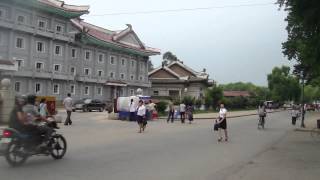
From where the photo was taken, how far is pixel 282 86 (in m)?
127

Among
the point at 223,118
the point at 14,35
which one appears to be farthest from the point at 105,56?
the point at 223,118

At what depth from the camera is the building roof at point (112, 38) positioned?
67.8m

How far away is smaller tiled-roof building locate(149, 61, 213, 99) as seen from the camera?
290 feet

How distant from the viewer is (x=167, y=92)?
3531 inches

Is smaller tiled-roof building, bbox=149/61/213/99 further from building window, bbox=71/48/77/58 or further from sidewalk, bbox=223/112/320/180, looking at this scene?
sidewalk, bbox=223/112/320/180

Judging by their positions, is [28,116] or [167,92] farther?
[167,92]

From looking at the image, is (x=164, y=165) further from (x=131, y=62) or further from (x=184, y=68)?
(x=184, y=68)

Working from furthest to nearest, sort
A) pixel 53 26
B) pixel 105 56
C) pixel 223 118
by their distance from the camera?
pixel 105 56 < pixel 53 26 < pixel 223 118

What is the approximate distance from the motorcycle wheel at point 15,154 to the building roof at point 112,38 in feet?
184

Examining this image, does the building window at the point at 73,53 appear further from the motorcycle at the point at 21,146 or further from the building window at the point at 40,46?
the motorcycle at the point at 21,146

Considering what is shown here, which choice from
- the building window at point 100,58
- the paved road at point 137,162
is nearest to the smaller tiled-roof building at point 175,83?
the building window at point 100,58

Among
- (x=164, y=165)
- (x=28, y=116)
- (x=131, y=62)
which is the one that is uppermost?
(x=131, y=62)

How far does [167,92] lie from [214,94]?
552 inches

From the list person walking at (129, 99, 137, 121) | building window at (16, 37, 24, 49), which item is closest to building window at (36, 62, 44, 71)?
building window at (16, 37, 24, 49)
